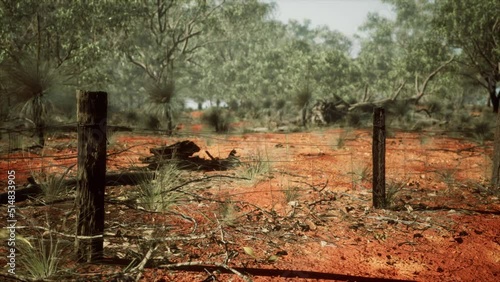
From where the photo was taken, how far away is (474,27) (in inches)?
511

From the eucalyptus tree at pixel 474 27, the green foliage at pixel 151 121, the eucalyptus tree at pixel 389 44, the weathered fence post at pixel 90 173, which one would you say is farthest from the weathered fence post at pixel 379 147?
the eucalyptus tree at pixel 389 44

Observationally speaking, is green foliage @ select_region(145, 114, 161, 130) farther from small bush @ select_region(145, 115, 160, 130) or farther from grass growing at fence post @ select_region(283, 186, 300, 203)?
grass growing at fence post @ select_region(283, 186, 300, 203)

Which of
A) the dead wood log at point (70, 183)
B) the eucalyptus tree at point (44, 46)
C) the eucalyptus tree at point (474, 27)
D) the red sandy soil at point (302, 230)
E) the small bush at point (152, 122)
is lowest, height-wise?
the red sandy soil at point (302, 230)

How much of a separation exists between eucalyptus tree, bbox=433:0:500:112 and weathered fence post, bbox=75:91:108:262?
14553 millimetres

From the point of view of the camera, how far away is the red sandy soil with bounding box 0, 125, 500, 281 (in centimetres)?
282

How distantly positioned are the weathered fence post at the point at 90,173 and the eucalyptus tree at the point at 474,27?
14.6 m

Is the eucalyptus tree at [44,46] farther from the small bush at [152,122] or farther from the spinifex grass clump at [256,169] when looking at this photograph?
the spinifex grass clump at [256,169]

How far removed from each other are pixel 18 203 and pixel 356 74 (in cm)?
2562

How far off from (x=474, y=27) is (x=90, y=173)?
610 inches

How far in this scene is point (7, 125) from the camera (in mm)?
9422

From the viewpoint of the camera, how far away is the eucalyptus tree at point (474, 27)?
41.6 ft

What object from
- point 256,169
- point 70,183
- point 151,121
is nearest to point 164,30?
point 151,121

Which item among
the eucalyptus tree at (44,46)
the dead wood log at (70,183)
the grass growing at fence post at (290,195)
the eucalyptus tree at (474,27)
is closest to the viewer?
the dead wood log at (70,183)

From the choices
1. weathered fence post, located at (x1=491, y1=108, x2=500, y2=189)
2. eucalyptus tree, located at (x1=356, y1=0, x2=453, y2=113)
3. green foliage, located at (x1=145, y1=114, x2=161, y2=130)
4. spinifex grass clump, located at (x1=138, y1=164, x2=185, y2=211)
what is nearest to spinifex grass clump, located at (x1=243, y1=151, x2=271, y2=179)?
spinifex grass clump, located at (x1=138, y1=164, x2=185, y2=211)
